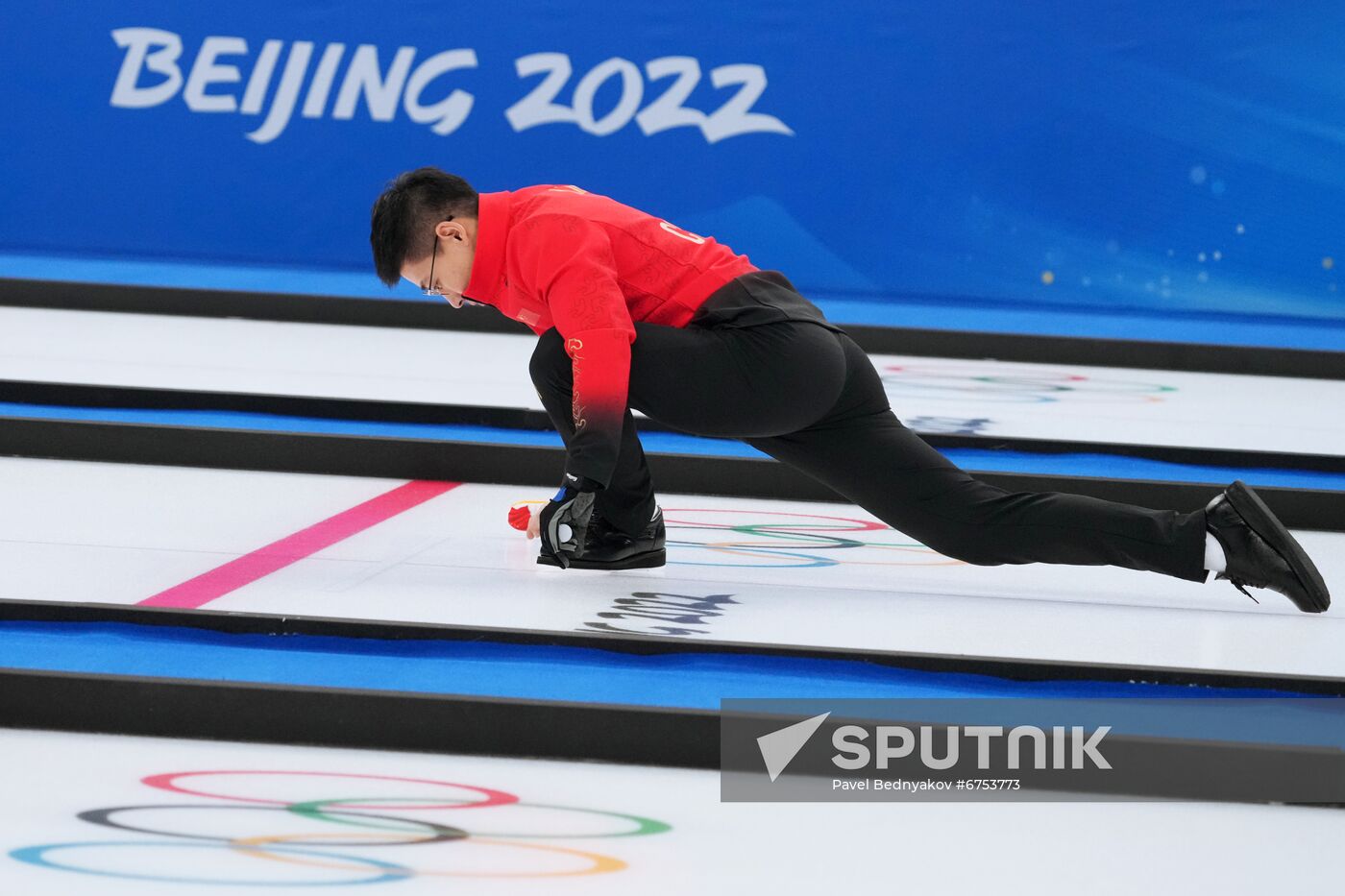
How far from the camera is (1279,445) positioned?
3.47m

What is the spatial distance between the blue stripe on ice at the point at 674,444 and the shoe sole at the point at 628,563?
0.73 m

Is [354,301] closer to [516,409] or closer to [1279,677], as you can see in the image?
[516,409]

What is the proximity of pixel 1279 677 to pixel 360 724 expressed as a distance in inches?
43.8

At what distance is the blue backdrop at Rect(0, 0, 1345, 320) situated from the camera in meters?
5.17

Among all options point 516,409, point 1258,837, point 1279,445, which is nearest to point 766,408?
point 1258,837

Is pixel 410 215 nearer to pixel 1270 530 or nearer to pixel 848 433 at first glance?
pixel 848 433

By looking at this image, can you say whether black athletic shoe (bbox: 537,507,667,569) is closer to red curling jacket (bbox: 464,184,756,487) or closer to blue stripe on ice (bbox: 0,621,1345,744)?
red curling jacket (bbox: 464,184,756,487)

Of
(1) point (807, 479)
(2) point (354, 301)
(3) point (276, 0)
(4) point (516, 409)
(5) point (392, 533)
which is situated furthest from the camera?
(3) point (276, 0)

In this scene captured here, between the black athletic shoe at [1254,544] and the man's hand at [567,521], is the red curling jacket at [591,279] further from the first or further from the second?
the black athletic shoe at [1254,544]

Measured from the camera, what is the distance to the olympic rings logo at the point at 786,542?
254 cm

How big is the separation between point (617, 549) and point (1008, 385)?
2.08m

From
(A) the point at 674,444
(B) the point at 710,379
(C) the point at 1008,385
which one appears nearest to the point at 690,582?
(B) the point at 710,379

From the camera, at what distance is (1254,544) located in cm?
207

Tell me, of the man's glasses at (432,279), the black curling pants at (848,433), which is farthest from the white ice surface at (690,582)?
the man's glasses at (432,279)
